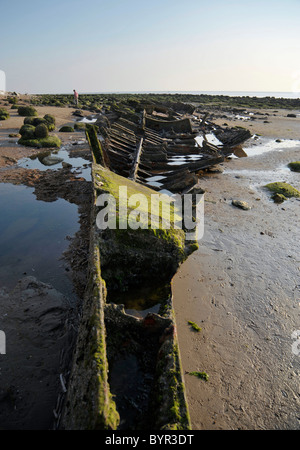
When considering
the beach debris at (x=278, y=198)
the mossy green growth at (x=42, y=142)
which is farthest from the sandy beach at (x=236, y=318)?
the mossy green growth at (x=42, y=142)

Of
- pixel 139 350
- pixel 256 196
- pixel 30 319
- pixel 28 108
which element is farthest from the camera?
pixel 28 108

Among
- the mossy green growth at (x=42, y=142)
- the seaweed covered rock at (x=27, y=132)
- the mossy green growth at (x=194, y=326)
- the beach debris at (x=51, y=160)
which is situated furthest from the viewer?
the seaweed covered rock at (x=27, y=132)

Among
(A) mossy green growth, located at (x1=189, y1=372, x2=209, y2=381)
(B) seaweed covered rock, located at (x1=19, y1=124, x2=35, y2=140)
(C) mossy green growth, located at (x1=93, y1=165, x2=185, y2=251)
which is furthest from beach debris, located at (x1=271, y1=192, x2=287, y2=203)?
(B) seaweed covered rock, located at (x1=19, y1=124, x2=35, y2=140)

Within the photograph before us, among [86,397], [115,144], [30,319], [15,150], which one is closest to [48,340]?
[30,319]

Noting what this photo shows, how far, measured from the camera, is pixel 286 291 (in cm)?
641

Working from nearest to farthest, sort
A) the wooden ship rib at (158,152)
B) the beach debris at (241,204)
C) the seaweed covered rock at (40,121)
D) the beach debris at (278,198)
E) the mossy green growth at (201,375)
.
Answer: the mossy green growth at (201,375) < the beach debris at (241,204) < the wooden ship rib at (158,152) < the beach debris at (278,198) < the seaweed covered rock at (40,121)

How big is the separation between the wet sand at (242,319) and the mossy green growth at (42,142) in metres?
15.2

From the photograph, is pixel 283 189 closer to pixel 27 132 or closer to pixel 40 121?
pixel 27 132

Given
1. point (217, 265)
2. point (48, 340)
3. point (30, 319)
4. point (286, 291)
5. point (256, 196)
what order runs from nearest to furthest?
point (48, 340) < point (30, 319) < point (286, 291) < point (217, 265) < point (256, 196)

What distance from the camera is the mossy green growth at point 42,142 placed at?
64.7ft

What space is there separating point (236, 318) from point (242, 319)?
0.41 feet

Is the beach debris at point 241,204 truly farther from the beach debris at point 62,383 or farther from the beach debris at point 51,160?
the beach debris at point 51,160

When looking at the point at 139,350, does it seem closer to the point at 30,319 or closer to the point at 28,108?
the point at 30,319

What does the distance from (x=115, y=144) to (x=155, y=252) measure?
34.6 feet
